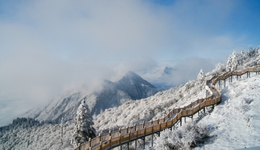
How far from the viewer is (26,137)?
169m

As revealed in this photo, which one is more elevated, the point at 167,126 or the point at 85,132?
the point at 167,126

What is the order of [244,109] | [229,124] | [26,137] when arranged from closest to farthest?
1. [229,124]
2. [244,109]
3. [26,137]

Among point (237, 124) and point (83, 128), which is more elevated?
Result: point (237, 124)

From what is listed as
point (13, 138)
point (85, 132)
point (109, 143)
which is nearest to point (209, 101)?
point (109, 143)

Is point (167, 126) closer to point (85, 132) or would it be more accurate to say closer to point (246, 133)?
point (246, 133)

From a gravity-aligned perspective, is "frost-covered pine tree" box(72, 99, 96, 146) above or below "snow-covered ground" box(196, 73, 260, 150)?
below

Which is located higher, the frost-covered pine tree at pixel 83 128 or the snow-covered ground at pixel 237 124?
the snow-covered ground at pixel 237 124

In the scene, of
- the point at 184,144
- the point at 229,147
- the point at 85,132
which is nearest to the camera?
the point at 229,147

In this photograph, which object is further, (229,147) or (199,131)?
(199,131)

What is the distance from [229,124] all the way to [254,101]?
8.02m

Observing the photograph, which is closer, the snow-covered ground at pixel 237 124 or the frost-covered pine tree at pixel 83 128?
the snow-covered ground at pixel 237 124

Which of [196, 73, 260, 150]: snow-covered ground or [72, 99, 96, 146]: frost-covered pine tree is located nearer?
[196, 73, 260, 150]: snow-covered ground

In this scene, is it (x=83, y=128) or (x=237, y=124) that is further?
(x=83, y=128)

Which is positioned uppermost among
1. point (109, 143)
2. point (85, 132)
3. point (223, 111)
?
point (223, 111)
